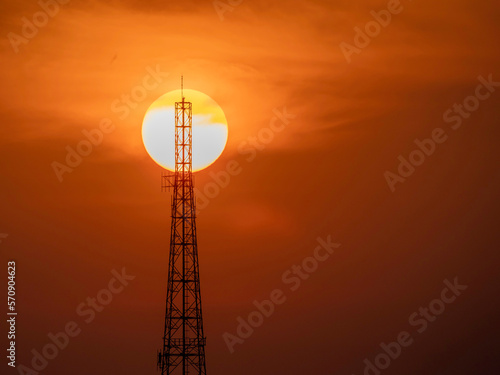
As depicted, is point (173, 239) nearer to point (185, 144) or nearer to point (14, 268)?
point (185, 144)

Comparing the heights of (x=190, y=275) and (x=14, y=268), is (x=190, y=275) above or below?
below

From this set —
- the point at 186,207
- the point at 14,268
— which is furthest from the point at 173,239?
the point at 14,268

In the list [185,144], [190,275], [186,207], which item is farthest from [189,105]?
[190,275]

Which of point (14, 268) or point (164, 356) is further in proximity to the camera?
point (14, 268)

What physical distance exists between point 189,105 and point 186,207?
20.7 ft

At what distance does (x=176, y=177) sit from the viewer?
186 ft

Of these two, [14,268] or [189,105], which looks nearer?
[189,105]

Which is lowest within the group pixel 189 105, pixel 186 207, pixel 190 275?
pixel 190 275

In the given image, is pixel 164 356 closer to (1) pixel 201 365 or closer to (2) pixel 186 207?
(1) pixel 201 365

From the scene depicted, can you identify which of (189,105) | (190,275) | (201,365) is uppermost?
(189,105)

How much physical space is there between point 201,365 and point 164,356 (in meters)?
2.31

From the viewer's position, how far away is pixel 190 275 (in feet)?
187

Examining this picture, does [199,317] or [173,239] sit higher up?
[173,239]

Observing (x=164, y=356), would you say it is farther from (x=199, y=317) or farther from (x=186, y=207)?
(x=186, y=207)
